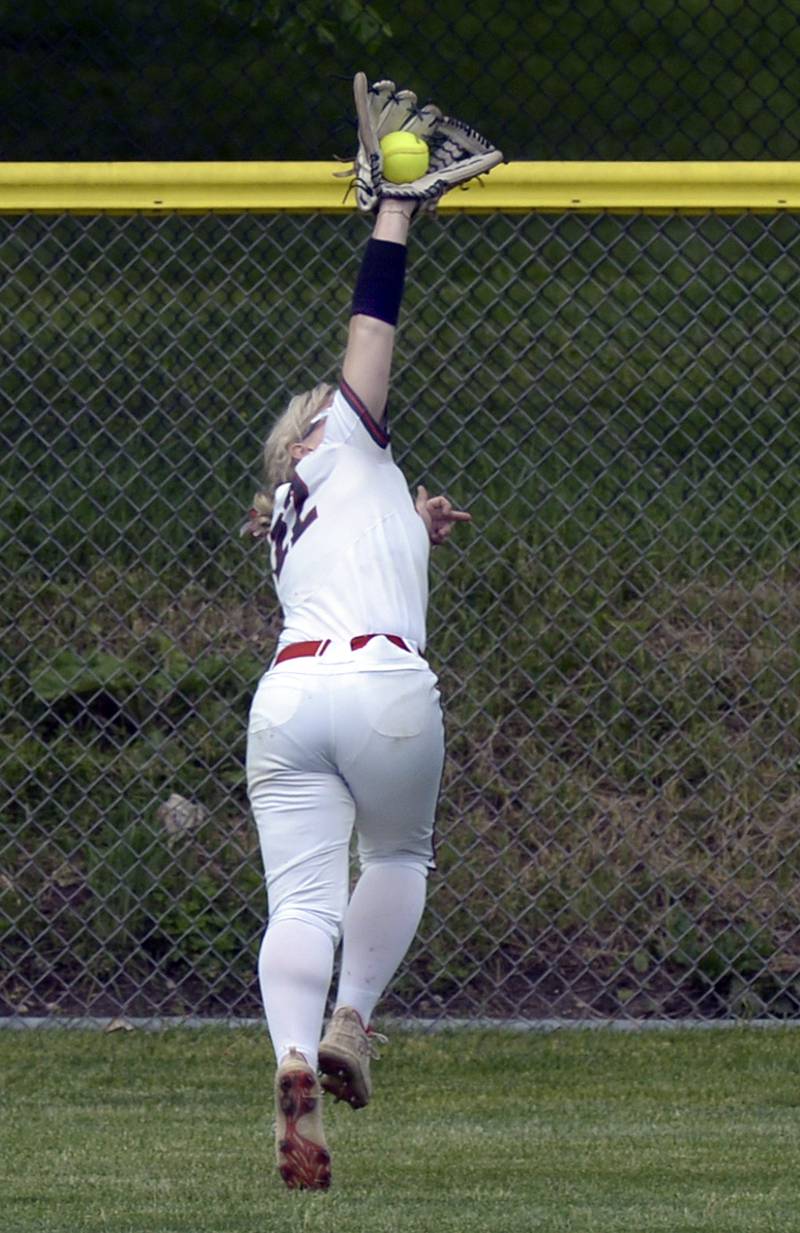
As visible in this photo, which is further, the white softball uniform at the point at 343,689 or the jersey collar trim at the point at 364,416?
the jersey collar trim at the point at 364,416

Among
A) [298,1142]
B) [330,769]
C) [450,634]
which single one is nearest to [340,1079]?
[298,1142]

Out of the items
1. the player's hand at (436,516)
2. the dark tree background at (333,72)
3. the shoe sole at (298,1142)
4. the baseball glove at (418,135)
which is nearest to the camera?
the shoe sole at (298,1142)

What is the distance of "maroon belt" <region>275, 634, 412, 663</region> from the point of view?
340 centimetres

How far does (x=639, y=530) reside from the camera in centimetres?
655

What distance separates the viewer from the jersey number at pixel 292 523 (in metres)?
3.52

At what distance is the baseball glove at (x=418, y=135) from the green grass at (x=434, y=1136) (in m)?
1.79

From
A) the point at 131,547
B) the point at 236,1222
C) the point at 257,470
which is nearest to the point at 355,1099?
the point at 236,1222

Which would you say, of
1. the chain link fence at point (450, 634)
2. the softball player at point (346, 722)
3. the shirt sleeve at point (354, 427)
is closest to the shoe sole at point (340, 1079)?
the softball player at point (346, 722)

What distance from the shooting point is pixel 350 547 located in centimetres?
346

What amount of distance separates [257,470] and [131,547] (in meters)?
0.72

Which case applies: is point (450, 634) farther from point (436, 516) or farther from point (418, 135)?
point (418, 135)

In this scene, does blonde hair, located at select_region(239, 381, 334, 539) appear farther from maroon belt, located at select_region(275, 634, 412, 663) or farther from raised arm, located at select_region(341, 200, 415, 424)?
maroon belt, located at select_region(275, 634, 412, 663)

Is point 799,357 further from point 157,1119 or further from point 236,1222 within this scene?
point 236,1222

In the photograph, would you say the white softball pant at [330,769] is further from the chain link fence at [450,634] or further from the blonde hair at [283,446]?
the chain link fence at [450,634]
